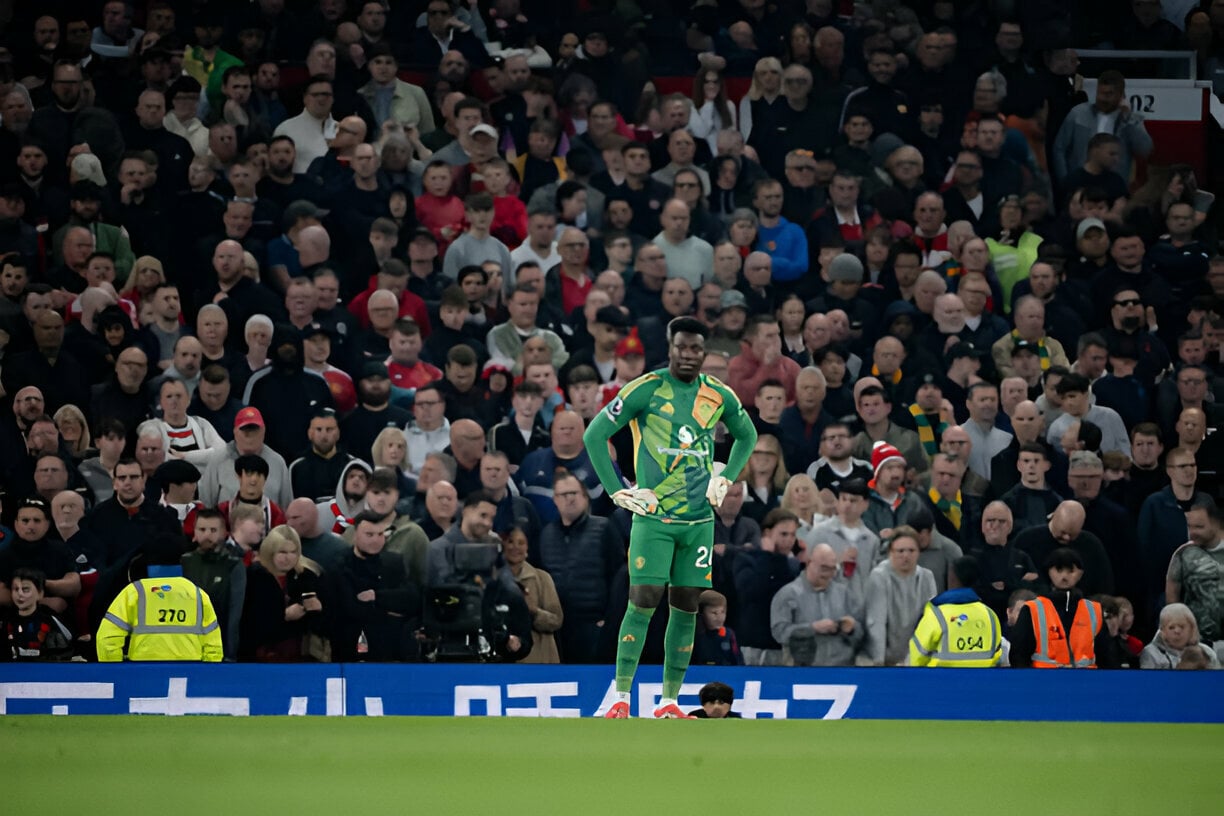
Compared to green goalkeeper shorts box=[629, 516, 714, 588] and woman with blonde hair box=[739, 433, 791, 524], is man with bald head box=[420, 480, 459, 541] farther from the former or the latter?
green goalkeeper shorts box=[629, 516, 714, 588]

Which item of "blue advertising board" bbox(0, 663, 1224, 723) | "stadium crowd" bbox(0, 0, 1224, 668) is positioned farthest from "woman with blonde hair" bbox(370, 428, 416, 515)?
"blue advertising board" bbox(0, 663, 1224, 723)

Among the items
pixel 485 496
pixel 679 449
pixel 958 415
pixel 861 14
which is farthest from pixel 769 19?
pixel 679 449

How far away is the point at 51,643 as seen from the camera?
38.9 feet

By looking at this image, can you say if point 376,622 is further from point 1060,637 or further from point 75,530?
point 1060,637

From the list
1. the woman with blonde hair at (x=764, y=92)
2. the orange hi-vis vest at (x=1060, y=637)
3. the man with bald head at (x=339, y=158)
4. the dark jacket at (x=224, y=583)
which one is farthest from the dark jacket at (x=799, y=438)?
the man with bald head at (x=339, y=158)

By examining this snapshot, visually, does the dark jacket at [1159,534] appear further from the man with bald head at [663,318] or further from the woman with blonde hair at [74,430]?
the woman with blonde hair at [74,430]

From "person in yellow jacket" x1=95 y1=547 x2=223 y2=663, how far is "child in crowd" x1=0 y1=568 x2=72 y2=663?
1.67 feet

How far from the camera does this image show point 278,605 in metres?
12.2

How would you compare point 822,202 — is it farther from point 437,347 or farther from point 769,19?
point 437,347

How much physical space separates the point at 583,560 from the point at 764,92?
5.77m

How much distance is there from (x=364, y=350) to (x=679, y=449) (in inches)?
203

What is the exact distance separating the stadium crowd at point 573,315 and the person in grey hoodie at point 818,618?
0.09 feet

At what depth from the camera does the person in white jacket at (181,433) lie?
43.6 feet

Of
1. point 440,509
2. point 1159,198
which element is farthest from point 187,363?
point 1159,198
